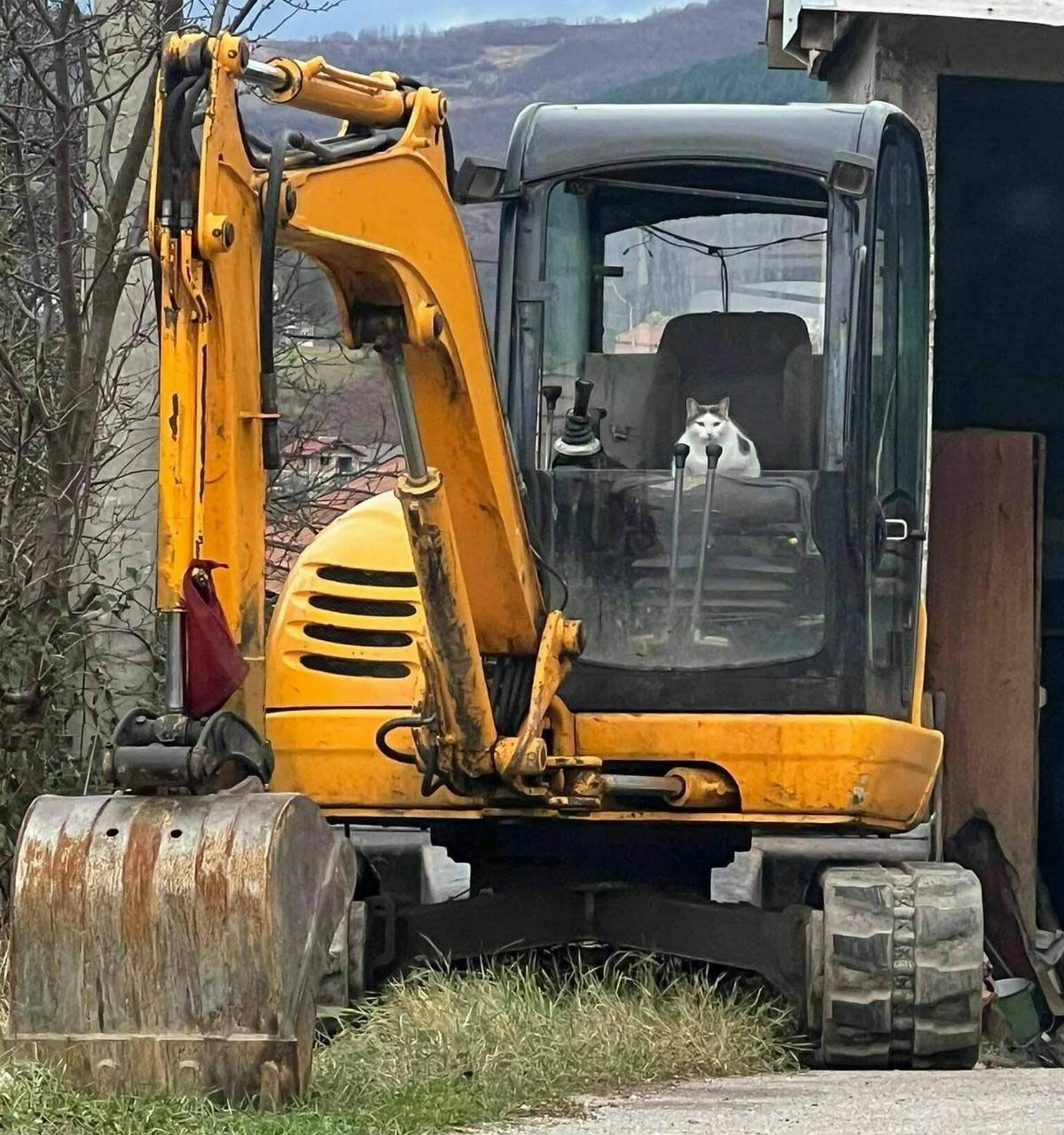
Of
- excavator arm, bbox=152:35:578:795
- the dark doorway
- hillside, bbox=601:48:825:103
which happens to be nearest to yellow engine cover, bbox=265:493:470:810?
excavator arm, bbox=152:35:578:795

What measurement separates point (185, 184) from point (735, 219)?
2838mm

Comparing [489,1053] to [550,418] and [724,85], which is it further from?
[724,85]

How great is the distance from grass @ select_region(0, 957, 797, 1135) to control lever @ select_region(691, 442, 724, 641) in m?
1.13

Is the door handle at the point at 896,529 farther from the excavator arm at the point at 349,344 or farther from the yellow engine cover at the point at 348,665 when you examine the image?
the yellow engine cover at the point at 348,665

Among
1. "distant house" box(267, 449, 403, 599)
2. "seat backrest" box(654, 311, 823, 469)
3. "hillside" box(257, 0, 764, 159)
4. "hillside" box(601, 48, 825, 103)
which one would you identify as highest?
"hillside" box(257, 0, 764, 159)

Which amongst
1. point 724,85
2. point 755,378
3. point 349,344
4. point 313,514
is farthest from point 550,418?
point 724,85

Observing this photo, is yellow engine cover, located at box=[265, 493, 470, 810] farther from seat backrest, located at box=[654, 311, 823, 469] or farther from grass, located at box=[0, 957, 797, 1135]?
seat backrest, located at box=[654, 311, 823, 469]

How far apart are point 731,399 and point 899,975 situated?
6.25ft

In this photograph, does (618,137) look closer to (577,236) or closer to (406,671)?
(577,236)

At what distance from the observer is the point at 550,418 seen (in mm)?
7762

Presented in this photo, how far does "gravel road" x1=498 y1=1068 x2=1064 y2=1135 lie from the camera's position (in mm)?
5812

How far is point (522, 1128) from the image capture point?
584 cm

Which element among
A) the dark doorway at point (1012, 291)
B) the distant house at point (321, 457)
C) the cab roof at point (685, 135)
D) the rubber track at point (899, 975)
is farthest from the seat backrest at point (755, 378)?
the dark doorway at point (1012, 291)

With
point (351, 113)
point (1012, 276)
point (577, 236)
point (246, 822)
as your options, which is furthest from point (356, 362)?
point (1012, 276)
